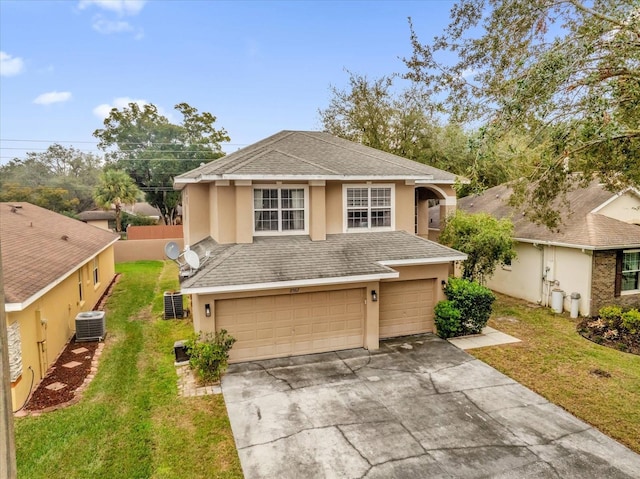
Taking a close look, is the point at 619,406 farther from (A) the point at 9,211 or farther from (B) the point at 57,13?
(A) the point at 9,211

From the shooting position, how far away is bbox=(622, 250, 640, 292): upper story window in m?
15.4

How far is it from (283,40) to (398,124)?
45.3 ft

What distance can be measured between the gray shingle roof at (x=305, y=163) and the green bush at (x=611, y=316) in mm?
7546

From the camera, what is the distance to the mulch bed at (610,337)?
12344mm

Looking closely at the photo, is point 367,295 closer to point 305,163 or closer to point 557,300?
point 305,163

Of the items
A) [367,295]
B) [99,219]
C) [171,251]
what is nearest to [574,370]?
[367,295]

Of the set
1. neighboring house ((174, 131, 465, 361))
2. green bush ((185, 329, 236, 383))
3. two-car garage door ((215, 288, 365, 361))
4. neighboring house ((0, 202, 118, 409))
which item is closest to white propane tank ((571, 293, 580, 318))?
neighboring house ((174, 131, 465, 361))

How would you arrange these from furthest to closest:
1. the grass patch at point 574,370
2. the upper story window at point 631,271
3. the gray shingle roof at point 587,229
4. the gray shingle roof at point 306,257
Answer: the upper story window at point 631,271 < the gray shingle roof at point 587,229 < the gray shingle roof at point 306,257 < the grass patch at point 574,370

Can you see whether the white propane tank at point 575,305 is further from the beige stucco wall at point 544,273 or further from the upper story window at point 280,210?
the upper story window at point 280,210

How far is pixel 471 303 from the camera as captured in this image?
1310cm

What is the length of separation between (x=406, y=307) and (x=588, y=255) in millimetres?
7612

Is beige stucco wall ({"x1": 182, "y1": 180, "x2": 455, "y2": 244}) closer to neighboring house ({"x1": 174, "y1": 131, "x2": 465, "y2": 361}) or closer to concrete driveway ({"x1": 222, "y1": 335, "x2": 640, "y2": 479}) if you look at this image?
neighboring house ({"x1": 174, "y1": 131, "x2": 465, "y2": 361})

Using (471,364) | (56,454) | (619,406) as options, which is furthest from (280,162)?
(619,406)

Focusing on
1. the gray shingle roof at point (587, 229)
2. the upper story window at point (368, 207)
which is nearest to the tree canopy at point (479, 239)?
the gray shingle roof at point (587, 229)
